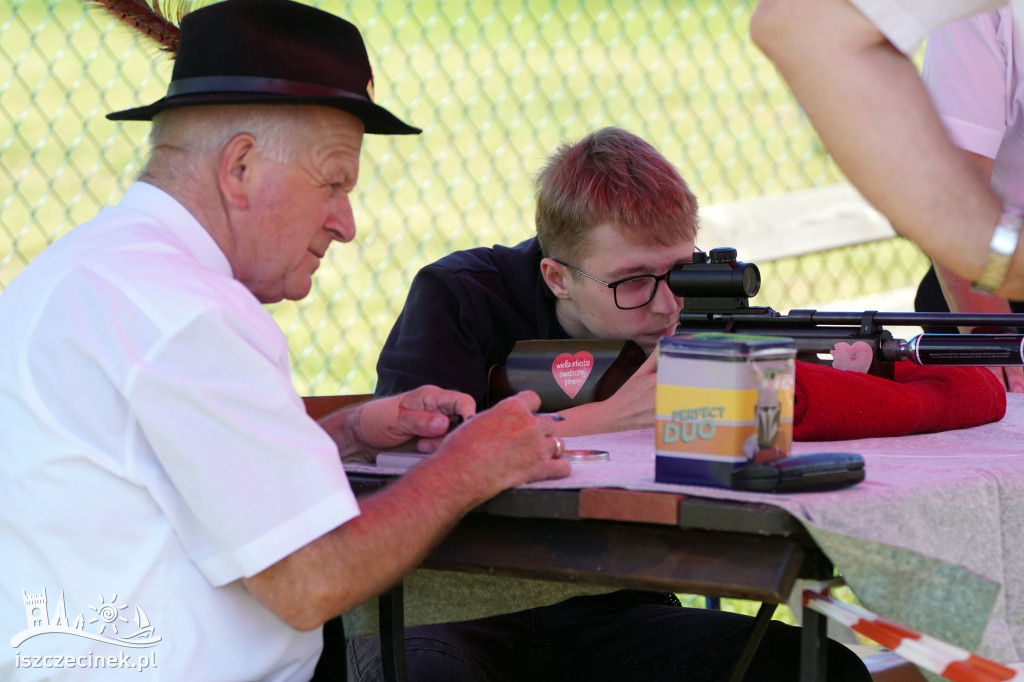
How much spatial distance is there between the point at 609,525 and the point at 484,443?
22cm

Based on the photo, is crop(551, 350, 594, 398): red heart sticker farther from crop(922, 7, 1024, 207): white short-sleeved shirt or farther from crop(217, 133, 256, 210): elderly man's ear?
crop(922, 7, 1024, 207): white short-sleeved shirt

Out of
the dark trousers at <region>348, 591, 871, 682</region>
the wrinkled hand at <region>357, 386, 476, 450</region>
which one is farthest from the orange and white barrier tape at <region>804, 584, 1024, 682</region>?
the wrinkled hand at <region>357, 386, 476, 450</region>

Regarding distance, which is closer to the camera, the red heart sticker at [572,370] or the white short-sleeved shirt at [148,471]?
the white short-sleeved shirt at [148,471]

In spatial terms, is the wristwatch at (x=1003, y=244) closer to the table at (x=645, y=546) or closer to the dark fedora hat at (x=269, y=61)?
the table at (x=645, y=546)

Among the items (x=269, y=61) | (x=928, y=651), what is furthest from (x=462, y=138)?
(x=928, y=651)

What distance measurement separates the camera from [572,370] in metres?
2.26

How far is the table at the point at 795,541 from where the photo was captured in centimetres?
130

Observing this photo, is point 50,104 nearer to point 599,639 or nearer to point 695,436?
point 599,639

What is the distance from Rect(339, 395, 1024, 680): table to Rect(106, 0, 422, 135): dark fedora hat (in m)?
0.68

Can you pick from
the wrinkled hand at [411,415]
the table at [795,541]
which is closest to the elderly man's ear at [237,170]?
the wrinkled hand at [411,415]

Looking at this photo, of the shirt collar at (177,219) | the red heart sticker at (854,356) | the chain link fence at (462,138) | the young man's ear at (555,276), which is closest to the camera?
the shirt collar at (177,219)

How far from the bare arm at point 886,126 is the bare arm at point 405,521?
1.85 feet

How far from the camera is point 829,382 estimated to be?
1.92 meters

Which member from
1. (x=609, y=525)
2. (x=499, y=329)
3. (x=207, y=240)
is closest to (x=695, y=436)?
(x=609, y=525)
